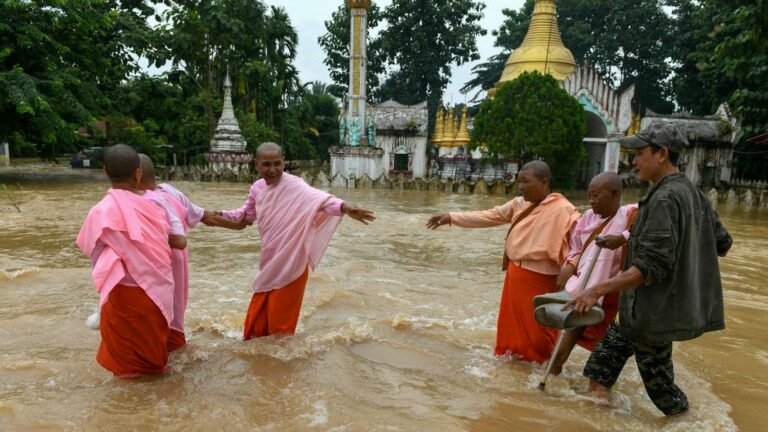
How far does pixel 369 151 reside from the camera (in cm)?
2419

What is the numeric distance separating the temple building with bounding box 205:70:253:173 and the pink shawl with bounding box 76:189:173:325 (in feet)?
72.4

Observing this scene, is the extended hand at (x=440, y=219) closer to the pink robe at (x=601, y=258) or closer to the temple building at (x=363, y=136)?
the pink robe at (x=601, y=258)

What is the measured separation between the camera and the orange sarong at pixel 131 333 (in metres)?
3.19

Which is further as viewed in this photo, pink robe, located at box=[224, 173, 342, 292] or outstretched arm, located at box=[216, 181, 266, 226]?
outstretched arm, located at box=[216, 181, 266, 226]

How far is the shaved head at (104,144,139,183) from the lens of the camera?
321cm

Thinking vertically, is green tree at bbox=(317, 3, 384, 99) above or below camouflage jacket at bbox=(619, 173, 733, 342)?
above

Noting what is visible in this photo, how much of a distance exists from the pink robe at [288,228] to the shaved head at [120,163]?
1.07 meters

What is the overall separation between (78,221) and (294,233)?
8.84 meters

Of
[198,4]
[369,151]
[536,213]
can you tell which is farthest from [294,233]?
[198,4]

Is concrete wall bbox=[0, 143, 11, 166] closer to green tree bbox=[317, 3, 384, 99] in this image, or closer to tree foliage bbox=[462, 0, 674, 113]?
green tree bbox=[317, 3, 384, 99]

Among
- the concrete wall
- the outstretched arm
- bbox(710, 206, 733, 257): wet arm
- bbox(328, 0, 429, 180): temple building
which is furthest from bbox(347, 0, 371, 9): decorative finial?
bbox(710, 206, 733, 257): wet arm

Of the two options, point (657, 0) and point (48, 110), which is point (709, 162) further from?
point (48, 110)

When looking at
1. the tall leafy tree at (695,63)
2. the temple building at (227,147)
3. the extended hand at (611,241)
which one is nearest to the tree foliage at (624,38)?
the tall leafy tree at (695,63)

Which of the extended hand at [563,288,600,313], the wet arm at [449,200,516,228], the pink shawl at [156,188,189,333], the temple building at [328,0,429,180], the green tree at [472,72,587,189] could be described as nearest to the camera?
the extended hand at [563,288,600,313]
